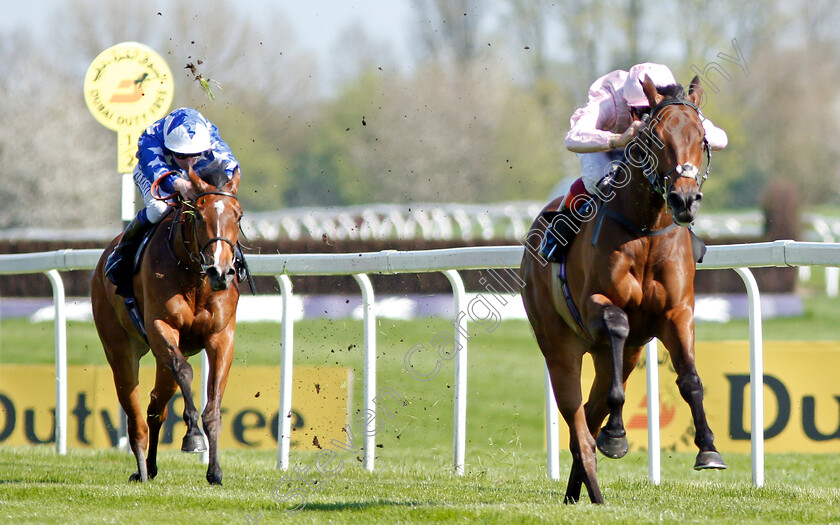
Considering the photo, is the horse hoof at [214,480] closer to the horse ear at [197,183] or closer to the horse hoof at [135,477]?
the horse hoof at [135,477]

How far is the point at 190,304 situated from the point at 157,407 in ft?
2.56

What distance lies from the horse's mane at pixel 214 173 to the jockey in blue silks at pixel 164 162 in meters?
0.28

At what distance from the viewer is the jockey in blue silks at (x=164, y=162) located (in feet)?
18.7

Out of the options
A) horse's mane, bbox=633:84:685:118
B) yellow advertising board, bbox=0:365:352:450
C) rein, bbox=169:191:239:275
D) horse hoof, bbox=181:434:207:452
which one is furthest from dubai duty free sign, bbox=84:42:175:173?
horse's mane, bbox=633:84:685:118

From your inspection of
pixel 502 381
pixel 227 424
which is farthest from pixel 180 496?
pixel 502 381

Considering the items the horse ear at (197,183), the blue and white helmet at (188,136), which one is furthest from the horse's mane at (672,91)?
the blue and white helmet at (188,136)

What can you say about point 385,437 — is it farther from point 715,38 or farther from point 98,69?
point 715,38

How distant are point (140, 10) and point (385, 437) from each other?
25235mm

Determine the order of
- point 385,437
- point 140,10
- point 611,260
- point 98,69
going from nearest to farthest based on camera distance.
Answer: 1. point 611,260
2. point 98,69
3. point 385,437
4. point 140,10

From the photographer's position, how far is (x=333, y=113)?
3853 cm

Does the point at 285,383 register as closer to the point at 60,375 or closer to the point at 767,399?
the point at 60,375

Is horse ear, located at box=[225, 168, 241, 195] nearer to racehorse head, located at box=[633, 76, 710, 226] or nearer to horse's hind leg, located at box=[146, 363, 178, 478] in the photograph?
horse's hind leg, located at box=[146, 363, 178, 478]

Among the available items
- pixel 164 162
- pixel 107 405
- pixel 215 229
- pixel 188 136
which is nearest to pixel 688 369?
pixel 215 229

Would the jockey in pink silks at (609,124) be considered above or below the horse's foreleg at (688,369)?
above
